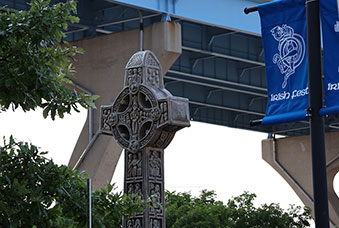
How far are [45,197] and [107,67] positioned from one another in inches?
1097

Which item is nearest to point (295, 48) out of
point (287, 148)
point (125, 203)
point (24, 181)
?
point (125, 203)

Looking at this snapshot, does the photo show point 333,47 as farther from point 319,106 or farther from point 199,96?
point 199,96

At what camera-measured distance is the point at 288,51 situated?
12.2 meters

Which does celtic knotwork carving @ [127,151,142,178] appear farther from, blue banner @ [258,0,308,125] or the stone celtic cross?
blue banner @ [258,0,308,125]

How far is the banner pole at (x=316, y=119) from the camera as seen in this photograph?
1097 cm

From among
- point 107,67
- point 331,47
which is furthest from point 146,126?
point 107,67

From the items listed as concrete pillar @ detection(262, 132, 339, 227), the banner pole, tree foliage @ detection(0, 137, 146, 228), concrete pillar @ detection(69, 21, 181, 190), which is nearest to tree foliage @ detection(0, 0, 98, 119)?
tree foliage @ detection(0, 137, 146, 228)

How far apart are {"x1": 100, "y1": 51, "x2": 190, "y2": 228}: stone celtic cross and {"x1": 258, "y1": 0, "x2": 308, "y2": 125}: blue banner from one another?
10.9 feet

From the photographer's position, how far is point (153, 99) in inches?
615

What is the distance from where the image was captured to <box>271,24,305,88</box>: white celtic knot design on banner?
12.0m

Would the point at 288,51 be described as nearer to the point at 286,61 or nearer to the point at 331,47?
the point at 286,61

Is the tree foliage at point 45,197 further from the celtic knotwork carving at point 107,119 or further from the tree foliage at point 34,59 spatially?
the celtic knotwork carving at point 107,119

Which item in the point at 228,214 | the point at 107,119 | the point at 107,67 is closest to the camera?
the point at 107,119

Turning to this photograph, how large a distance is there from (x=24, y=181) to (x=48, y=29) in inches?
71.0
